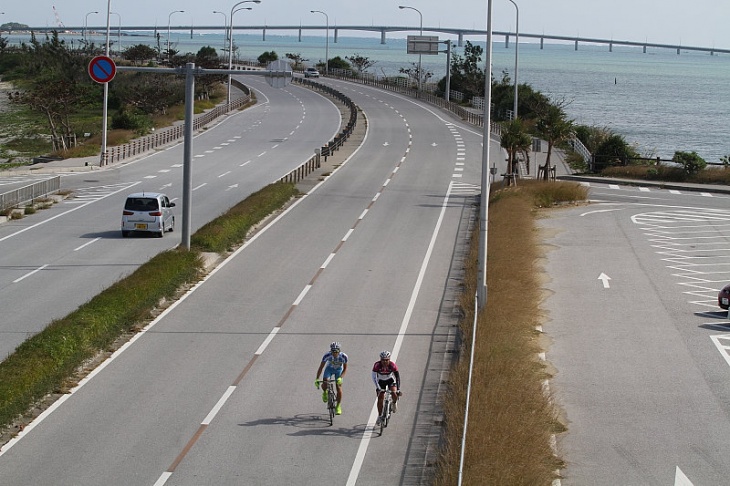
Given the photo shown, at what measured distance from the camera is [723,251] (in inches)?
1500

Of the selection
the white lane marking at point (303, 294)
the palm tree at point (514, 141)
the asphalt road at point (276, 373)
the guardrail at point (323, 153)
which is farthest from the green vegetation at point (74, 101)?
the white lane marking at point (303, 294)

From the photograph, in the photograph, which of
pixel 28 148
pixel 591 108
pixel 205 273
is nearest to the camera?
pixel 205 273

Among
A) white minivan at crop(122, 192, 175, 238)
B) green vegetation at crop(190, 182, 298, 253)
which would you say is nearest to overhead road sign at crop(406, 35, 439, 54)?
green vegetation at crop(190, 182, 298, 253)

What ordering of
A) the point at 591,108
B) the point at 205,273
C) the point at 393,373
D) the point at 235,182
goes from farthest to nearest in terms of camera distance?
the point at 591,108
the point at 235,182
the point at 205,273
the point at 393,373

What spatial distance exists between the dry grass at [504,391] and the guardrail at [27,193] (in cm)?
1999

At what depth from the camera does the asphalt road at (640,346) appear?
17.5m

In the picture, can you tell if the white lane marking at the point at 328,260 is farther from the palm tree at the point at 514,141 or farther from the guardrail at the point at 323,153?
the palm tree at the point at 514,141

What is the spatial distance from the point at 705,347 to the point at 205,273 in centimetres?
1439

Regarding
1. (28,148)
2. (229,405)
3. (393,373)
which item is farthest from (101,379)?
(28,148)

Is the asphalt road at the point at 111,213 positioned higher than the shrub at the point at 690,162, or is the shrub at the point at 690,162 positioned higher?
the shrub at the point at 690,162

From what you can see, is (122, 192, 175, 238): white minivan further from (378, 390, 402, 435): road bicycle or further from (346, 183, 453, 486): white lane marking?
(378, 390, 402, 435): road bicycle

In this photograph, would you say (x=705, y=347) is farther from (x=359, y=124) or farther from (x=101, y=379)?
(x=359, y=124)

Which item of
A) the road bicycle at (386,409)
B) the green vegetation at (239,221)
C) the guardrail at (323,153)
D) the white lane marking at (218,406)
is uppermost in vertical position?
the guardrail at (323,153)

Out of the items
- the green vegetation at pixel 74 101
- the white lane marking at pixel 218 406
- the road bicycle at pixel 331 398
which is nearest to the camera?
the road bicycle at pixel 331 398
